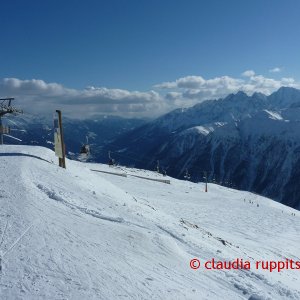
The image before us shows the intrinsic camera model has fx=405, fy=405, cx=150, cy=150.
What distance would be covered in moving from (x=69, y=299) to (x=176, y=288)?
10.8ft

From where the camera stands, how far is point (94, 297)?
9.71 m

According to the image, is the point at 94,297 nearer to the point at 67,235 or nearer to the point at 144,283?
the point at 144,283

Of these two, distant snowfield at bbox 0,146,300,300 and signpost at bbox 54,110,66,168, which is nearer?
distant snowfield at bbox 0,146,300,300

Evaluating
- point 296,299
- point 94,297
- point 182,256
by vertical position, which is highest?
point 94,297

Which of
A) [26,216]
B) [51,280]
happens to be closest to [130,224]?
[26,216]

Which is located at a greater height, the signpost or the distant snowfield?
the signpost

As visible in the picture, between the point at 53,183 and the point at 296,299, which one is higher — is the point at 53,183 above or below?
above

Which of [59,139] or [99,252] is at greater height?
[59,139]

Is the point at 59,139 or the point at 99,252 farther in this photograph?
the point at 59,139

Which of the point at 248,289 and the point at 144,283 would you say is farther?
the point at 248,289

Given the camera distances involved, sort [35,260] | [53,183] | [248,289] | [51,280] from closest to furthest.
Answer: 1. [51,280]
2. [35,260]
3. [248,289]
4. [53,183]

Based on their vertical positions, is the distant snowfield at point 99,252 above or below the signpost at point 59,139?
below

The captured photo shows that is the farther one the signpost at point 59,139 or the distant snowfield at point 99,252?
the signpost at point 59,139

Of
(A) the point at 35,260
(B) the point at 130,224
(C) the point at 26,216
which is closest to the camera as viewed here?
(A) the point at 35,260
